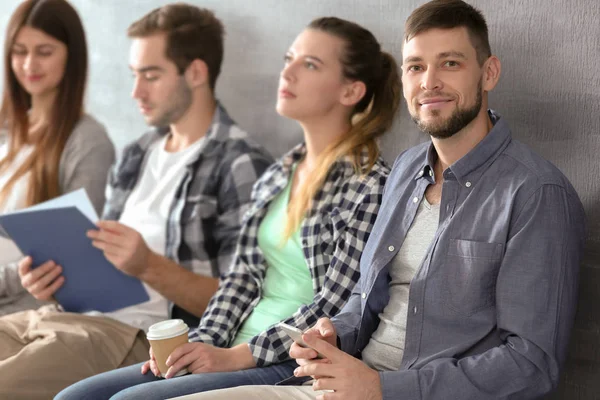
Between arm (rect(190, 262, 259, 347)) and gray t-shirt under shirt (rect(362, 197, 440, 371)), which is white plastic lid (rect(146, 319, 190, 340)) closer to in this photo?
arm (rect(190, 262, 259, 347))

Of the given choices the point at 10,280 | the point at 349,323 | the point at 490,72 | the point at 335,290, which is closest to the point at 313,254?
the point at 335,290

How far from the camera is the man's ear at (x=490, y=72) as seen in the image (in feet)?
5.37

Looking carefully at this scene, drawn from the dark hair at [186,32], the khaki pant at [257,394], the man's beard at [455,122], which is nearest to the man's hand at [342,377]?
the khaki pant at [257,394]

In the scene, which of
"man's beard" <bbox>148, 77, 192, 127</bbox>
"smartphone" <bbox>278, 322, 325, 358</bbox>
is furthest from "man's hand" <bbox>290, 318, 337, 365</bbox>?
"man's beard" <bbox>148, 77, 192, 127</bbox>

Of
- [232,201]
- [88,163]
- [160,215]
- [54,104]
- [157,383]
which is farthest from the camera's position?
[54,104]

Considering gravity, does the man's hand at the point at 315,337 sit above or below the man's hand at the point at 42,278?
above

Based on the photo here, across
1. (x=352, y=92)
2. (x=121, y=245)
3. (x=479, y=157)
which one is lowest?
(x=121, y=245)

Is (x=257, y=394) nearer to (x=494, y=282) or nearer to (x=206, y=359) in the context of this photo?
(x=206, y=359)

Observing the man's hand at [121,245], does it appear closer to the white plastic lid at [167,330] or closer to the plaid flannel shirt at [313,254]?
the plaid flannel shirt at [313,254]

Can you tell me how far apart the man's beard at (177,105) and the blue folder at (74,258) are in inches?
18.5

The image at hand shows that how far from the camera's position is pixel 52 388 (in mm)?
2068

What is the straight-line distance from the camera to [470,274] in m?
1.50

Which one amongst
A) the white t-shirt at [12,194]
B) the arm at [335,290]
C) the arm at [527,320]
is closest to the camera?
the arm at [527,320]

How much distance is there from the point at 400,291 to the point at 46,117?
1.76 m
